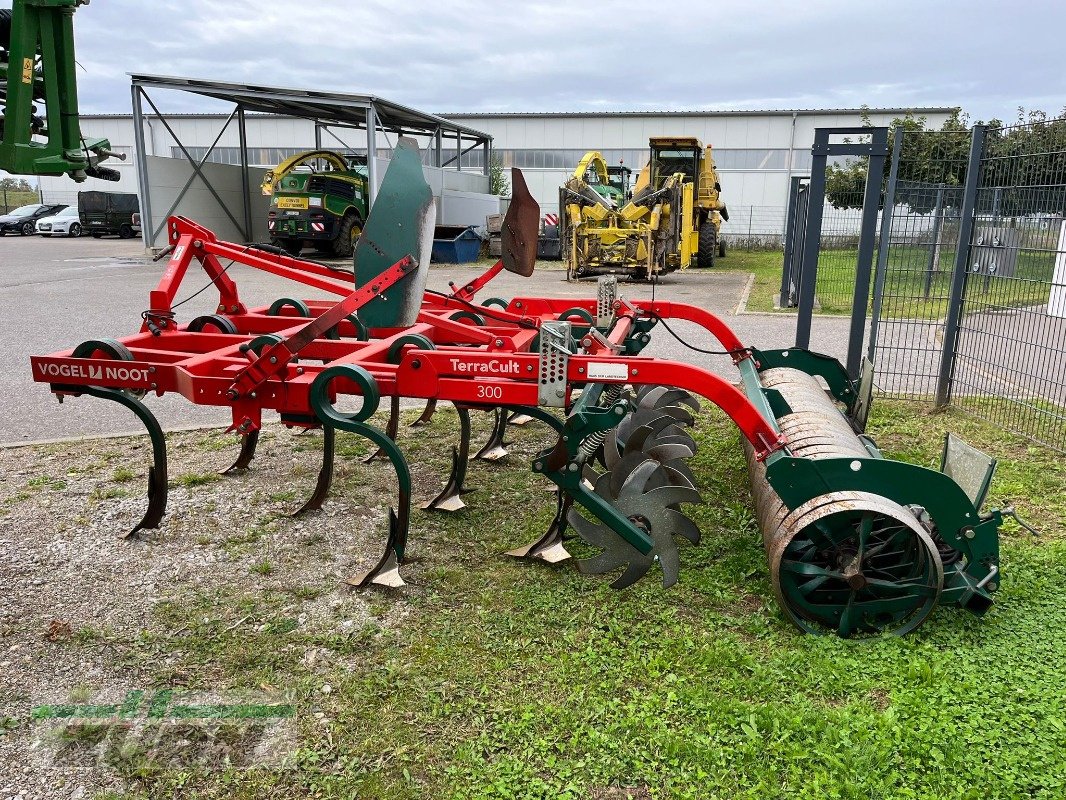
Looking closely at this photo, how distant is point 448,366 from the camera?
3.41m

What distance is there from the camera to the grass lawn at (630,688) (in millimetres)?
2422

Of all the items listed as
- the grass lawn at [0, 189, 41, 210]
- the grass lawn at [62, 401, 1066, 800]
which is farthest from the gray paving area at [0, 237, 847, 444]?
the grass lawn at [0, 189, 41, 210]

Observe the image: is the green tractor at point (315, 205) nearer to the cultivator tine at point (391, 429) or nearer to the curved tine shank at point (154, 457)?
the cultivator tine at point (391, 429)

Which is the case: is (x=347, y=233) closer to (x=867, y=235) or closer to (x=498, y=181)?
(x=498, y=181)

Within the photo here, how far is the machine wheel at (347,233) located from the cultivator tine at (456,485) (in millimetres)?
16283

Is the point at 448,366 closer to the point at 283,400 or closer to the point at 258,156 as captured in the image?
the point at 283,400

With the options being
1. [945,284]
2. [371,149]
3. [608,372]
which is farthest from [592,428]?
[371,149]

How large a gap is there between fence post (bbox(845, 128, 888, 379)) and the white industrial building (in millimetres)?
26255

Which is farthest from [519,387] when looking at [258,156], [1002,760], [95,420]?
[258,156]

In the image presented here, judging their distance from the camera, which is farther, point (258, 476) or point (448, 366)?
point (258, 476)

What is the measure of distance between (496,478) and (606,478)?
1.48 meters

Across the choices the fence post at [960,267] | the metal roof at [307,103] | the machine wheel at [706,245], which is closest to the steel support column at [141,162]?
the metal roof at [307,103]

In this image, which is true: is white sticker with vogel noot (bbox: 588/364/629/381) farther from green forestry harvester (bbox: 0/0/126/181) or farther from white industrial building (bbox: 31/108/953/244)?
white industrial building (bbox: 31/108/953/244)

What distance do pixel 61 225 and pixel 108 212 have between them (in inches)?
133
